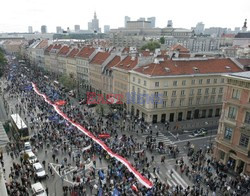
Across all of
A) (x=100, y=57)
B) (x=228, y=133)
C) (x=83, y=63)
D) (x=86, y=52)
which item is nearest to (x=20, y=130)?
(x=228, y=133)

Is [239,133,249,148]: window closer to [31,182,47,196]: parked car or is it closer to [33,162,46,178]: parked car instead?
[31,182,47,196]: parked car

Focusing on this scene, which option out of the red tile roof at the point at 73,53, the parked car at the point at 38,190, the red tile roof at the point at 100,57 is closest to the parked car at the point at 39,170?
the parked car at the point at 38,190

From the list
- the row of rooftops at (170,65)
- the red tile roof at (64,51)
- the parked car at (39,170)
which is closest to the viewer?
the parked car at (39,170)

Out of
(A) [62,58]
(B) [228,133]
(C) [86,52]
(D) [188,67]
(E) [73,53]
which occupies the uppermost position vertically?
(D) [188,67]

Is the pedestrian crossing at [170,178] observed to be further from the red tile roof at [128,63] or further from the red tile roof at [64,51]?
the red tile roof at [64,51]

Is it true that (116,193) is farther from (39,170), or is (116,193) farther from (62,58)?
(62,58)

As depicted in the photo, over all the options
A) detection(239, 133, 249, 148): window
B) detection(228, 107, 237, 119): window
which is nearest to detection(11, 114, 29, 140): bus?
detection(228, 107, 237, 119): window

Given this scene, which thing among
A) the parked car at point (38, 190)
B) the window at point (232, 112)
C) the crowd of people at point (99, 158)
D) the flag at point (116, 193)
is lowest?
the crowd of people at point (99, 158)
